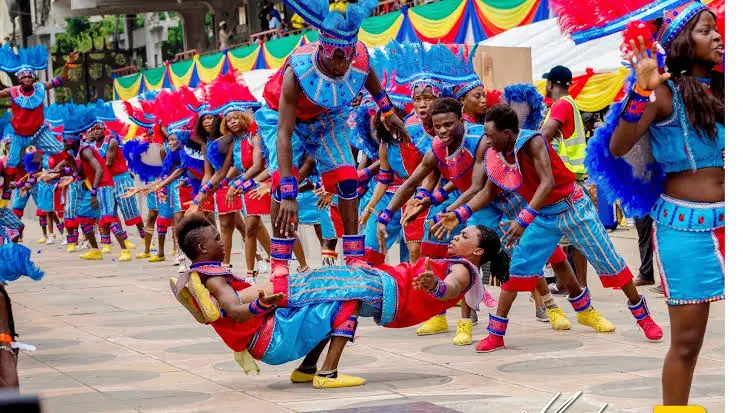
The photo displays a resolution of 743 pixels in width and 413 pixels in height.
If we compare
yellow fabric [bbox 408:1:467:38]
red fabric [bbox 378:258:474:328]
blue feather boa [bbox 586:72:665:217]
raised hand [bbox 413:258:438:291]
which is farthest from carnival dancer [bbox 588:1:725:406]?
yellow fabric [bbox 408:1:467:38]

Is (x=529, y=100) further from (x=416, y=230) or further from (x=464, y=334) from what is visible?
(x=464, y=334)

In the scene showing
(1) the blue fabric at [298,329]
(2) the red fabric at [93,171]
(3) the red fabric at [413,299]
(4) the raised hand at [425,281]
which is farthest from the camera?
(2) the red fabric at [93,171]

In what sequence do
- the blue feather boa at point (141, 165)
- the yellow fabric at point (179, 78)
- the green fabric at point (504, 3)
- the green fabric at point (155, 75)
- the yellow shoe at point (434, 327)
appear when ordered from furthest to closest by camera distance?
the green fabric at point (155, 75), the yellow fabric at point (179, 78), the green fabric at point (504, 3), the blue feather boa at point (141, 165), the yellow shoe at point (434, 327)

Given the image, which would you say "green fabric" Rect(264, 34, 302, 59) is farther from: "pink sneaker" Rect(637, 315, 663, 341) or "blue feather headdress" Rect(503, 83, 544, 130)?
"pink sneaker" Rect(637, 315, 663, 341)

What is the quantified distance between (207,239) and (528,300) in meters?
4.50

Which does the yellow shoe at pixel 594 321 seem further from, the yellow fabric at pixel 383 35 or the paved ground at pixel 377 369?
the yellow fabric at pixel 383 35

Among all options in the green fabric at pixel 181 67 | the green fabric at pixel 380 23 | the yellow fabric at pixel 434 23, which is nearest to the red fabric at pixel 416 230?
the yellow fabric at pixel 434 23

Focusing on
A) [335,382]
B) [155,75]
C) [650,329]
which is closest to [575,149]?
[650,329]

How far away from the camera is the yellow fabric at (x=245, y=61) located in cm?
3034

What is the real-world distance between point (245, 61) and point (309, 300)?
25229mm

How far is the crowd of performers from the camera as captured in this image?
468 centimetres

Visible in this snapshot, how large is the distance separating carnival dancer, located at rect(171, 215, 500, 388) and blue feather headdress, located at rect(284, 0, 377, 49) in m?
1.56

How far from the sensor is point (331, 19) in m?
7.18

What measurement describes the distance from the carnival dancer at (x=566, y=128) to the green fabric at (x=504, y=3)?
9.78m
